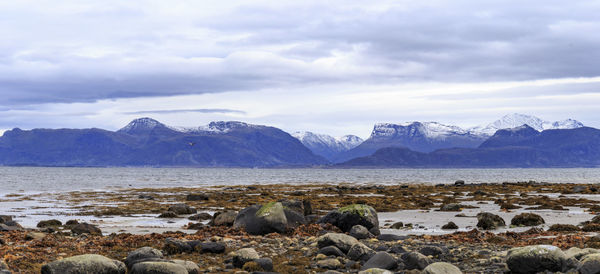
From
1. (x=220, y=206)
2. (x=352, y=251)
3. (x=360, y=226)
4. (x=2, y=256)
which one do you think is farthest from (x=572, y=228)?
(x=220, y=206)

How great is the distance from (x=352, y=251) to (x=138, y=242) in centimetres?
874

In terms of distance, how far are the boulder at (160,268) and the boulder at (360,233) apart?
9.39 m

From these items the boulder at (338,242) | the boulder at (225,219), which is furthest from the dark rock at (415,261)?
the boulder at (225,219)

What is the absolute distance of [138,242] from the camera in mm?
21547

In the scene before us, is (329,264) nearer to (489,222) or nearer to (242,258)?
(242,258)

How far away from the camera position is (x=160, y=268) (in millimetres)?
14484

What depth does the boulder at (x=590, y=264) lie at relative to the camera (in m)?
14.0

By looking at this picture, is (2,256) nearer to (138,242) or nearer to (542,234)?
(138,242)

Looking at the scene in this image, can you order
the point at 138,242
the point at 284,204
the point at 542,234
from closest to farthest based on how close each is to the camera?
1. the point at 138,242
2. the point at 542,234
3. the point at 284,204

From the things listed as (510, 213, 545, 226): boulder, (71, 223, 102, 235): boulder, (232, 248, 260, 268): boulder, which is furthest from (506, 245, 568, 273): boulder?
(71, 223, 102, 235): boulder

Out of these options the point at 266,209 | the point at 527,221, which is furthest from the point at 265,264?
the point at 527,221

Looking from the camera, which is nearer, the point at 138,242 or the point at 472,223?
the point at 138,242

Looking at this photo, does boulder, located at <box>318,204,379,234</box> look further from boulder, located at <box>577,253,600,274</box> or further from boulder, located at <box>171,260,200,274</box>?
boulder, located at <box>577,253,600,274</box>

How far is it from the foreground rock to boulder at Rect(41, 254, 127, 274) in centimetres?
1013
